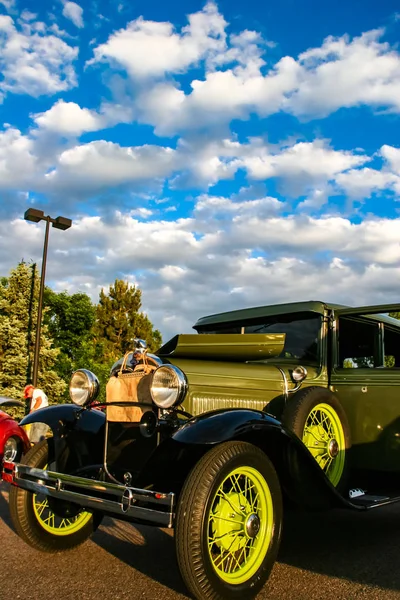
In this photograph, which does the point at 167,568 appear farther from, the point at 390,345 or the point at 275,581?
the point at 390,345

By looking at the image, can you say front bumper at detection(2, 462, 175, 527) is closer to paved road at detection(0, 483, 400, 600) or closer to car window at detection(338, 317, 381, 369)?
paved road at detection(0, 483, 400, 600)

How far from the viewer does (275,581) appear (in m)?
3.41

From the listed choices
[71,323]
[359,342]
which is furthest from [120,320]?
[359,342]

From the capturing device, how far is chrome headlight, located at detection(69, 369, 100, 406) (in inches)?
169

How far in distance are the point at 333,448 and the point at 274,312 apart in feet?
4.66

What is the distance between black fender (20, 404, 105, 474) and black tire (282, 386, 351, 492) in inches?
58.5

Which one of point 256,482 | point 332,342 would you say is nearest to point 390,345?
point 332,342

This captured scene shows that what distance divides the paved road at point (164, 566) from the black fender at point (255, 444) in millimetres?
455

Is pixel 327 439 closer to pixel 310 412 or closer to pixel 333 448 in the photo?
pixel 333 448

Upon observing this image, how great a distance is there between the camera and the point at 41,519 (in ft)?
13.2

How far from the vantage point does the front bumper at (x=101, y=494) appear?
2.86m

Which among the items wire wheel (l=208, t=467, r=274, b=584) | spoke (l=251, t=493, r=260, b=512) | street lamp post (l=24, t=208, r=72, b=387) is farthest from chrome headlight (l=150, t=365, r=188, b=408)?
street lamp post (l=24, t=208, r=72, b=387)

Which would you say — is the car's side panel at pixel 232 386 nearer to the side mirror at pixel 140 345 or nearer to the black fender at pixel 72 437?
the side mirror at pixel 140 345

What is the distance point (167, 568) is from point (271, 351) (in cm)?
180
